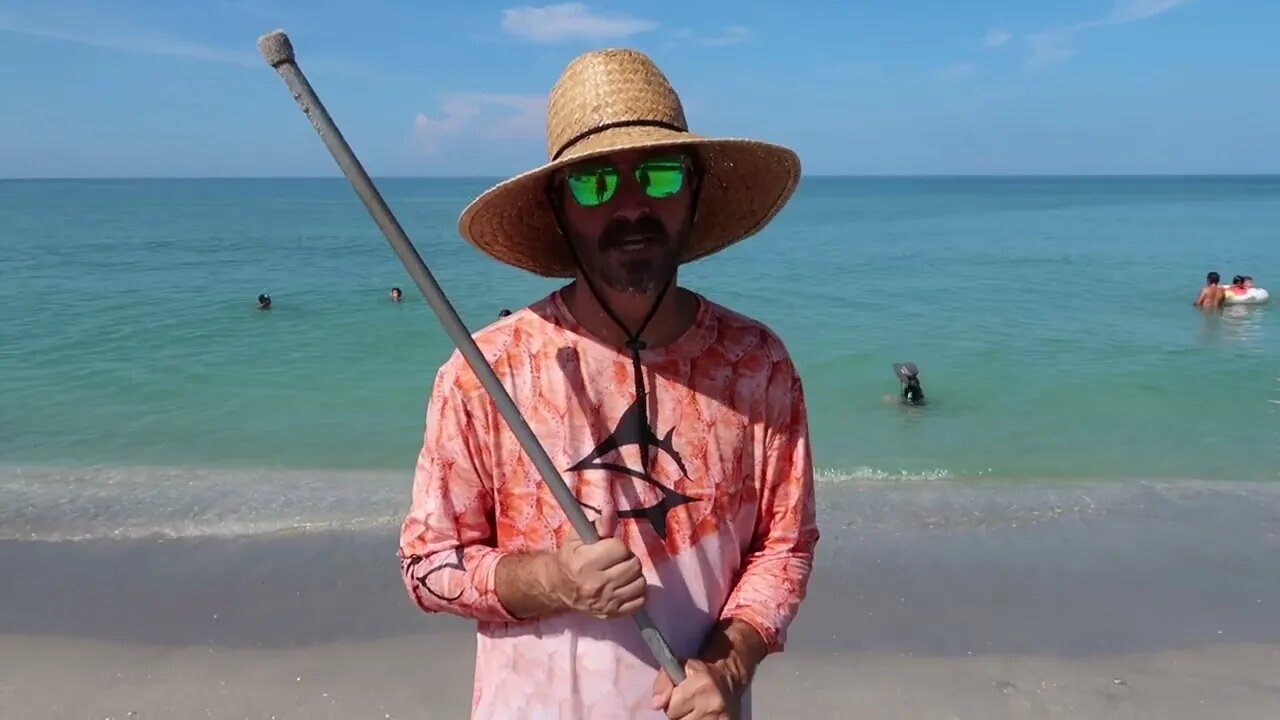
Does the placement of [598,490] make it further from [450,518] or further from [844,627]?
→ [844,627]

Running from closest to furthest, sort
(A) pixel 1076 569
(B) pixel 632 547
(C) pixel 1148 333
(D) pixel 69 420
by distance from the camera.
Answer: (B) pixel 632 547 < (A) pixel 1076 569 < (D) pixel 69 420 < (C) pixel 1148 333

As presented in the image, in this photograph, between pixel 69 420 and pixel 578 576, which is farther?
pixel 69 420

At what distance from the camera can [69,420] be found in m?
11.5

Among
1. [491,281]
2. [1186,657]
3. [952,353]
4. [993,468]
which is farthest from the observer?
[491,281]

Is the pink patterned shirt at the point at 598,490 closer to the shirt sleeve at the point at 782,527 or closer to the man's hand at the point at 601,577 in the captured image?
the shirt sleeve at the point at 782,527

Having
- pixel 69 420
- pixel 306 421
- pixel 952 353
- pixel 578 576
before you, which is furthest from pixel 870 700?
pixel 952 353

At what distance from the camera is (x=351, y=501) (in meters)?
8.03

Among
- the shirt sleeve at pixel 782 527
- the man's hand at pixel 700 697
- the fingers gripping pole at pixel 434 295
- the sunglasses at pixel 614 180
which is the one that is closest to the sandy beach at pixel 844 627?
the shirt sleeve at pixel 782 527

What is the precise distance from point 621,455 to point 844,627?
13.7 feet

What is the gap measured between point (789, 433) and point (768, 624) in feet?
1.20

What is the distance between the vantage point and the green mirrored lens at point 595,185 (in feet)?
5.48

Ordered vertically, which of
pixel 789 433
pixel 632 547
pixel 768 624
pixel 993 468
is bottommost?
pixel 993 468

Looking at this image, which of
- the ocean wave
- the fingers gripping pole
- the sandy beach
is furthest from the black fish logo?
the ocean wave

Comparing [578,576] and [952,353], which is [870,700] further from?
[952,353]
